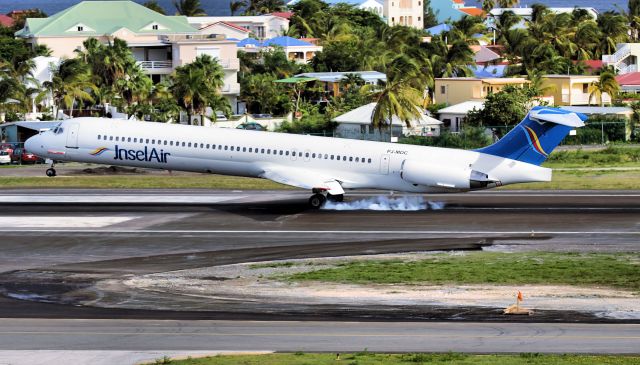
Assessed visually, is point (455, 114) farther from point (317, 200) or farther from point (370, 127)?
point (317, 200)

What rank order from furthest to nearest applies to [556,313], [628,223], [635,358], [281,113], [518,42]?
[518,42]
[281,113]
[628,223]
[556,313]
[635,358]

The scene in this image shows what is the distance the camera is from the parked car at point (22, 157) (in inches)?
2995

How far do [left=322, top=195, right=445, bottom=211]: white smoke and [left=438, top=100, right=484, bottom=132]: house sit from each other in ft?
132

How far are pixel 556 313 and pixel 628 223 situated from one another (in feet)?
55.7

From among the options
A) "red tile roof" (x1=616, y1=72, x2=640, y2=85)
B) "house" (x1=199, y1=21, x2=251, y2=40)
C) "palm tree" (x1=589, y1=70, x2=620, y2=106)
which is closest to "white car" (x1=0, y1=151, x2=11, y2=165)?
"palm tree" (x1=589, y1=70, x2=620, y2=106)

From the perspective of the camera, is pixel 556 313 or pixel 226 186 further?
pixel 226 186

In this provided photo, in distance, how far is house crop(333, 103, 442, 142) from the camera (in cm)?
8200

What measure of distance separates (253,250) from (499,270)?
9084 millimetres

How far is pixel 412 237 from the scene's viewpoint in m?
43.1

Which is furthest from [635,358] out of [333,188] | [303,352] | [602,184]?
[602,184]

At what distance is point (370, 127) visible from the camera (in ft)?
271

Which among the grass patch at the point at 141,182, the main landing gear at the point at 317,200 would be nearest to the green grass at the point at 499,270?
the main landing gear at the point at 317,200

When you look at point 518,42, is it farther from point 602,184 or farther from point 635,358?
point 635,358

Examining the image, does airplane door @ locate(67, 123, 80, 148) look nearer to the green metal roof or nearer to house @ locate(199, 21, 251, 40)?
the green metal roof
